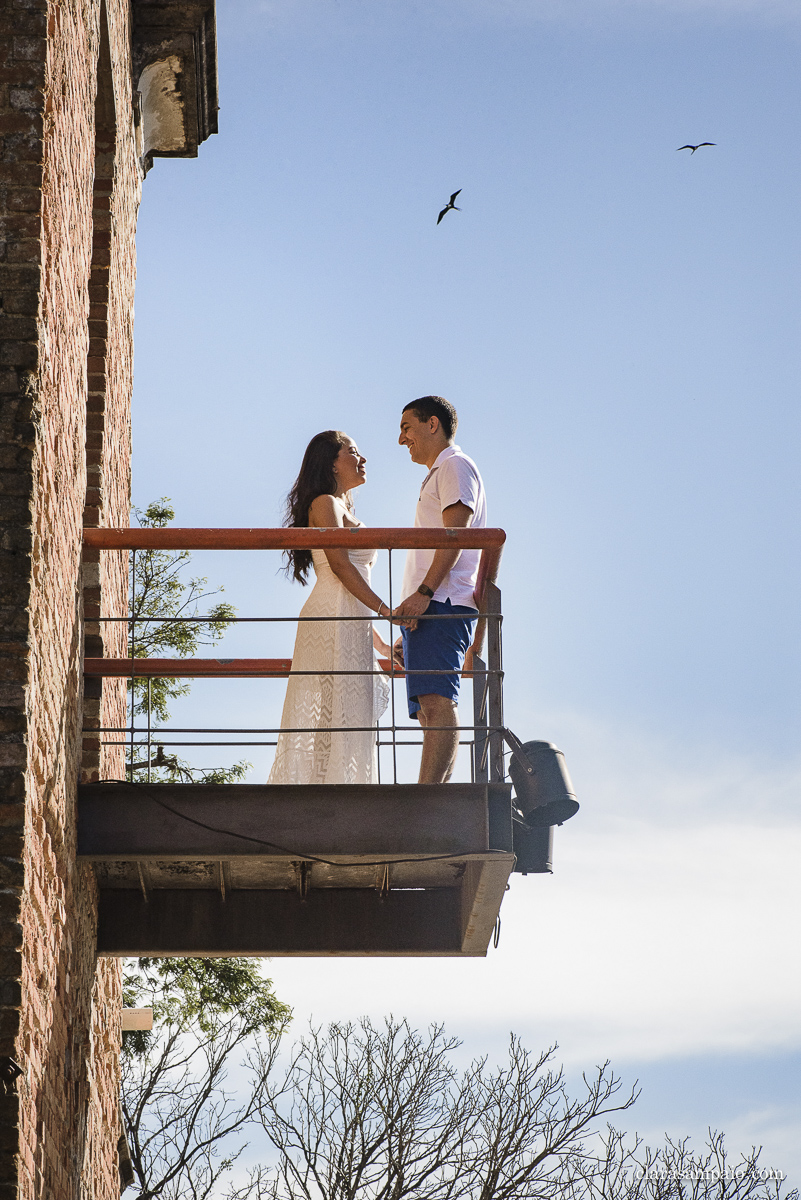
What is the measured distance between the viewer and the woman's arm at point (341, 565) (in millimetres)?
5766

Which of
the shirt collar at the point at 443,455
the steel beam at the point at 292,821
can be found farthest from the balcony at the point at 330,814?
the shirt collar at the point at 443,455

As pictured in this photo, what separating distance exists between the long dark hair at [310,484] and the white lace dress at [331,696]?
0.31 ft

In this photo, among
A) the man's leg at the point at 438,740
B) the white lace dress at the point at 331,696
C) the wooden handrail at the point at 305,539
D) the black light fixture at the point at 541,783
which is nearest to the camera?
the black light fixture at the point at 541,783

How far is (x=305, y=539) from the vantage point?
214 inches

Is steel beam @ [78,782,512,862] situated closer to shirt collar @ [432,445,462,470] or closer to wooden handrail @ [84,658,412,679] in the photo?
wooden handrail @ [84,658,412,679]

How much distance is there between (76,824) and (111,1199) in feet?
8.19

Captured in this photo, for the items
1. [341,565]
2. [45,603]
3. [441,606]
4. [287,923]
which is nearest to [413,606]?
[441,606]

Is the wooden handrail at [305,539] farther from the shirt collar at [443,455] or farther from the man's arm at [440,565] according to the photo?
the shirt collar at [443,455]

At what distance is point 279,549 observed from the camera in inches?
217

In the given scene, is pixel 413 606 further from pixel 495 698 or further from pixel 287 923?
pixel 287 923

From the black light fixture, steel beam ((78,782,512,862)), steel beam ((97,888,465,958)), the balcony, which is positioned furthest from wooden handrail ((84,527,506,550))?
steel beam ((97,888,465,958))

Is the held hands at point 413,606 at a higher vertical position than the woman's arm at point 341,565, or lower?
lower

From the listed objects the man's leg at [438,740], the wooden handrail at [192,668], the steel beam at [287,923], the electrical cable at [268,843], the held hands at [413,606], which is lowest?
the steel beam at [287,923]

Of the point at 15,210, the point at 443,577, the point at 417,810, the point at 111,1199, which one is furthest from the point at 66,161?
the point at 111,1199
